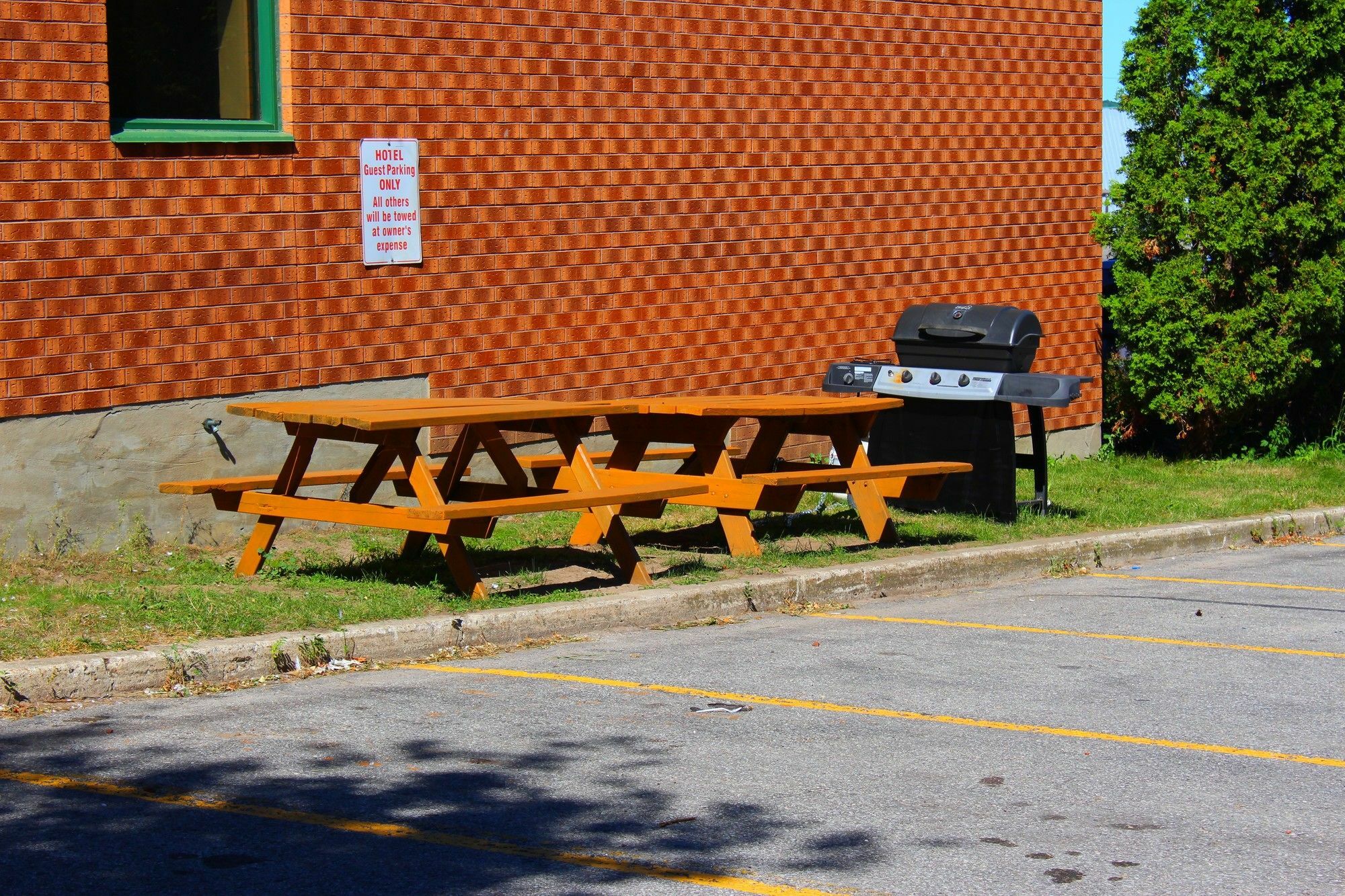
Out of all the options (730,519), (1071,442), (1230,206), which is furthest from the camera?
(1071,442)

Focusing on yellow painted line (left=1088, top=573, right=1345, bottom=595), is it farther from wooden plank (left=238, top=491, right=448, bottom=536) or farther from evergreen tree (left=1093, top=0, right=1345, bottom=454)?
wooden plank (left=238, top=491, right=448, bottom=536)

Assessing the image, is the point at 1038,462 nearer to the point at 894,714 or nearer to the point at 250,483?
the point at 894,714

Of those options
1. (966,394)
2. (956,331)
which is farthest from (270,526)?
(956,331)

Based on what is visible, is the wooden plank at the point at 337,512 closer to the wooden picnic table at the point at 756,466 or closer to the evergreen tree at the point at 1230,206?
the wooden picnic table at the point at 756,466

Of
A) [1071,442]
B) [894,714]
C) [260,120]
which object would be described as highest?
[260,120]

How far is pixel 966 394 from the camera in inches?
431

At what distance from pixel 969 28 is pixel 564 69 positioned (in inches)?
163

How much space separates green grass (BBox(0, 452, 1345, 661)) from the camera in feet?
25.6

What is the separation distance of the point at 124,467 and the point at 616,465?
2.75 meters

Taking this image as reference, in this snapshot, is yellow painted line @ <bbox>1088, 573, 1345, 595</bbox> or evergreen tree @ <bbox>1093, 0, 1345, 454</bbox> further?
evergreen tree @ <bbox>1093, 0, 1345, 454</bbox>

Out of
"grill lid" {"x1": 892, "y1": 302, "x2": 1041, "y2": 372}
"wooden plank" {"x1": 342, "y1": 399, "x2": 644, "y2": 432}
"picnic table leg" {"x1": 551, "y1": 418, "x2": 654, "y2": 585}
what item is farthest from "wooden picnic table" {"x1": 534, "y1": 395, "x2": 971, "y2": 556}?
"grill lid" {"x1": 892, "y1": 302, "x2": 1041, "y2": 372}

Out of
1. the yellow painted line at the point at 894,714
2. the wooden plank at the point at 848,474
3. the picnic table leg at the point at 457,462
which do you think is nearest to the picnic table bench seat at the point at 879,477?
the wooden plank at the point at 848,474

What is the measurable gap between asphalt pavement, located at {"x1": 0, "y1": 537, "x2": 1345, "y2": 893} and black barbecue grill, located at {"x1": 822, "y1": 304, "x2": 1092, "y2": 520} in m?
2.54

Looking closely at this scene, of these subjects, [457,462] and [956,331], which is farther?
[956,331]
